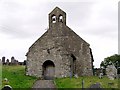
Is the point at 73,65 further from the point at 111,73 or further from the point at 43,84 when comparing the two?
Answer: the point at 43,84

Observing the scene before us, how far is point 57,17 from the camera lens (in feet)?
193

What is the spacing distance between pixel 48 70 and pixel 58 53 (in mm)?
2755

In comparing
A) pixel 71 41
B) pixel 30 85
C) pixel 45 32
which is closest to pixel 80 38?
pixel 71 41

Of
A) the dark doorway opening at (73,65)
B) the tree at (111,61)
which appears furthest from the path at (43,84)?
the tree at (111,61)

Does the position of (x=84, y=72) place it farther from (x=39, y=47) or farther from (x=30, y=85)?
(x=30, y=85)

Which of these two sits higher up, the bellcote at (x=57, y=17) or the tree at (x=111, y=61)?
the bellcote at (x=57, y=17)

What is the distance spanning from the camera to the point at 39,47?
57.0m

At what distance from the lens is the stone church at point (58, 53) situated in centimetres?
5531

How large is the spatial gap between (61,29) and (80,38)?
2.95 meters

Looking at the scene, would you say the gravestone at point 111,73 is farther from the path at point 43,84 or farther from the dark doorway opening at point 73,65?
the dark doorway opening at point 73,65

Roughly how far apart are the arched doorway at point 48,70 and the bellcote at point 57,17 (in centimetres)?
557

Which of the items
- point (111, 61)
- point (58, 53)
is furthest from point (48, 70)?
point (111, 61)

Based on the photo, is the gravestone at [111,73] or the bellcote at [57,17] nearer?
the gravestone at [111,73]

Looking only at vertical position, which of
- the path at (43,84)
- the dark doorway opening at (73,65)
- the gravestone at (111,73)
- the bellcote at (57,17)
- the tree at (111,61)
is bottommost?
the path at (43,84)
